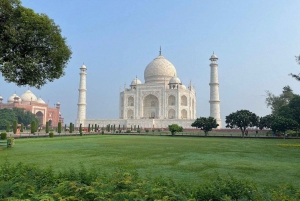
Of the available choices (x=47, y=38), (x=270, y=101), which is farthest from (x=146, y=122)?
(x=47, y=38)

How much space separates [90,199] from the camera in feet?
10.9

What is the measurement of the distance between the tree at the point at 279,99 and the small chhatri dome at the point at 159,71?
18.1 meters

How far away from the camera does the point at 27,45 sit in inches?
340

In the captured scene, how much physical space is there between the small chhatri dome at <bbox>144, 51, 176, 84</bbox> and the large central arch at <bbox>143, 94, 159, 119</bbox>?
3266 mm

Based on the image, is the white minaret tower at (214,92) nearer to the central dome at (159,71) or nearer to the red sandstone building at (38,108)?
the central dome at (159,71)

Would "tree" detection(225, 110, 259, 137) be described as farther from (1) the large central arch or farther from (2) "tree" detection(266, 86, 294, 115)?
(1) the large central arch

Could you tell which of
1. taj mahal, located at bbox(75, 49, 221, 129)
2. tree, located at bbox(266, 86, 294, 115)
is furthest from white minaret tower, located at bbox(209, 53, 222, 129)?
tree, located at bbox(266, 86, 294, 115)

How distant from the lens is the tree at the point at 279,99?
35097mm

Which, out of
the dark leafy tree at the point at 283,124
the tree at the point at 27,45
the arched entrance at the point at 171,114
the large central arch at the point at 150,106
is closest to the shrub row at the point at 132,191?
the tree at the point at 27,45

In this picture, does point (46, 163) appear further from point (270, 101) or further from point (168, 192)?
point (270, 101)

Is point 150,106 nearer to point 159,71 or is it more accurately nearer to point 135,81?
point 135,81

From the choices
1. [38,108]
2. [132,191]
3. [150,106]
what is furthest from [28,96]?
[132,191]

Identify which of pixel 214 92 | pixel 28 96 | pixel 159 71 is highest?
pixel 159 71

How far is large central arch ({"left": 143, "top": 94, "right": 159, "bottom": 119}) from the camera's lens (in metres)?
47.1
